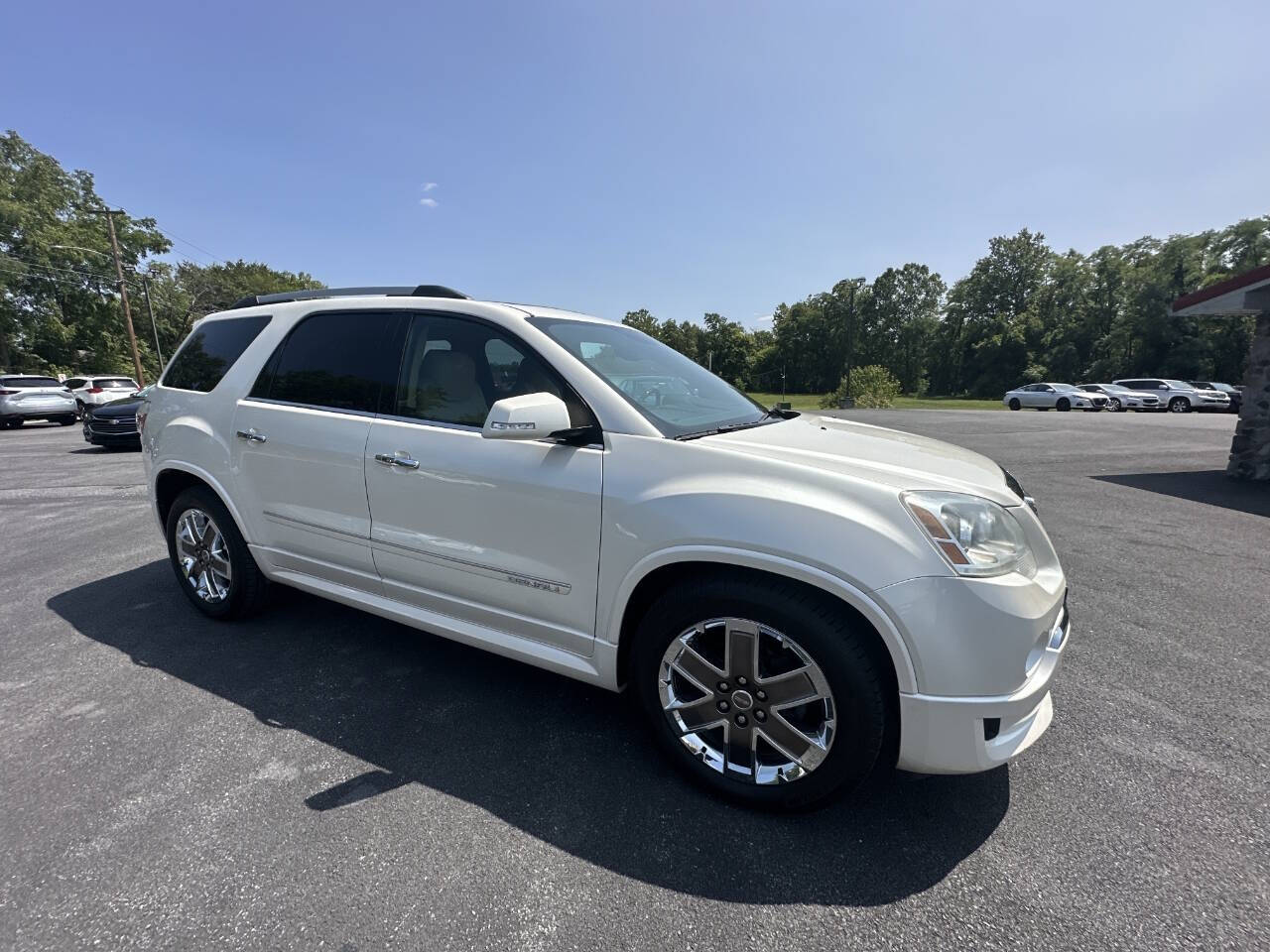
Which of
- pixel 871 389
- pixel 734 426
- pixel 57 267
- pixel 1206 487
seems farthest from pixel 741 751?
pixel 57 267

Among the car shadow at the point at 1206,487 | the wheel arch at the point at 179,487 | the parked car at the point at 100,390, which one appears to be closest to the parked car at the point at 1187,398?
the car shadow at the point at 1206,487

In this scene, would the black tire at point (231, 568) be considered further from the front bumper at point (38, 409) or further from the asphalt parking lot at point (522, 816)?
the front bumper at point (38, 409)

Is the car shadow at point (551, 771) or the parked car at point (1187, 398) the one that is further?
the parked car at point (1187, 398)

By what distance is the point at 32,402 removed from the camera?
18.0 metres

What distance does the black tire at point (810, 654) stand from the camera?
71.7 inches

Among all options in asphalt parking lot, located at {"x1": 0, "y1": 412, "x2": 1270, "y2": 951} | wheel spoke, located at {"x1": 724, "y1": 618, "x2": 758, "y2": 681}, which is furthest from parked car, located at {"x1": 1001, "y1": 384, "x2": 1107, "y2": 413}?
wheel spoke, located at {"x1": 724, "y1": 618, "x2": 758, "y2": 681}

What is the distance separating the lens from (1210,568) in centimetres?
467

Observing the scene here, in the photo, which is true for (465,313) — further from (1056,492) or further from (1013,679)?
(1056,492)

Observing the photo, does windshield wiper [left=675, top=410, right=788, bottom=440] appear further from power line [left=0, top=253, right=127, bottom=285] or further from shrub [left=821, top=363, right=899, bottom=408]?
power line [left=0, top=253, right=127, bottom=285]

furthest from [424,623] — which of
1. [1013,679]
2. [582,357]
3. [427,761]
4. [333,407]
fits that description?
[1013,679]

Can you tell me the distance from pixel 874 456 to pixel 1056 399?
36.4 m

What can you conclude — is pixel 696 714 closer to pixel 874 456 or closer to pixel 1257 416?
pixel 874 456

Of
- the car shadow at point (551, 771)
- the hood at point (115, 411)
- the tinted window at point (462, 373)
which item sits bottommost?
the car shadow at point (551, 771)

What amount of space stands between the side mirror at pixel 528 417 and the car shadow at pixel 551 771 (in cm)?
136
